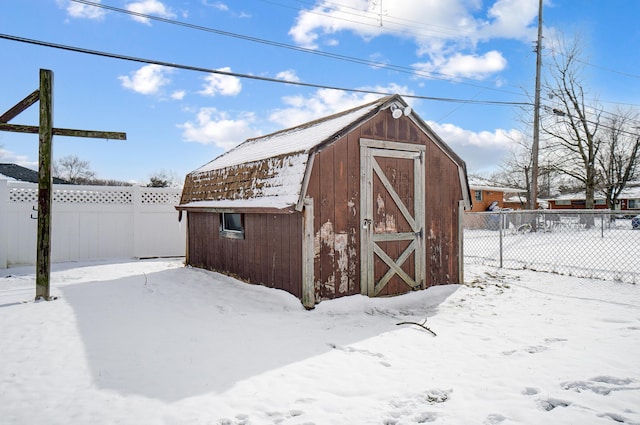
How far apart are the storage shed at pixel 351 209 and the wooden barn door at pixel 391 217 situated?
2 centimetres

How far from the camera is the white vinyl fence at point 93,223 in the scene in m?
9.34

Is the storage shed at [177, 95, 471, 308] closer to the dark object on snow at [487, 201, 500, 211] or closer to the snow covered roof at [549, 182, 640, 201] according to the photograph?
the dark object on snow at [487, 201, 500, 211]

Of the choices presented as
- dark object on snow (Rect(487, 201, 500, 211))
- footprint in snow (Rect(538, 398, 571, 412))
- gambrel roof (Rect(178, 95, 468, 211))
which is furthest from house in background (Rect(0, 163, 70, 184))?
dark object on snow (Rect(487, 201, 500, 211))

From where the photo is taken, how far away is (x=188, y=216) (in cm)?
973

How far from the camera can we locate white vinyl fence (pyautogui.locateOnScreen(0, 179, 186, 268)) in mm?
9336

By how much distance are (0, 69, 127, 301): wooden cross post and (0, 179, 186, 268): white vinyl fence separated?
3.76 m

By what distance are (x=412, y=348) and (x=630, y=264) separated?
8632 millimetres

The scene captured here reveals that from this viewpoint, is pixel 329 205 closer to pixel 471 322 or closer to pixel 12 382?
pixel 471 322

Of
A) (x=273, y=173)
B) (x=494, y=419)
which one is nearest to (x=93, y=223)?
(x=273, y=173)

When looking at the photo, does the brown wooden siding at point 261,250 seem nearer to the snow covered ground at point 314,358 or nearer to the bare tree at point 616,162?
the snow covered ground at point 314,358

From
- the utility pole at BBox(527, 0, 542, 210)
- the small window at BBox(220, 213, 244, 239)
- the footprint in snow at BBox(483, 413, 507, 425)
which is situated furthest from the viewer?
the utility pole at BBox(527, 0, 542, 210)

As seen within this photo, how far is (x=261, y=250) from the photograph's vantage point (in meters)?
6.56

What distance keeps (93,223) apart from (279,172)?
7064mm

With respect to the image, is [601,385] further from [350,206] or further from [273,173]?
[273,173]
